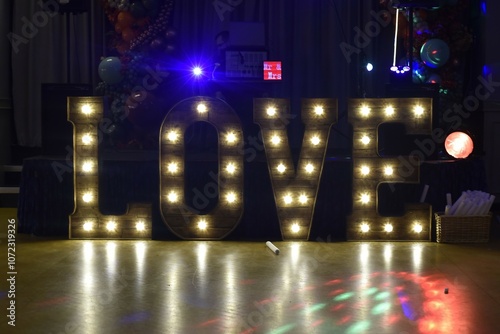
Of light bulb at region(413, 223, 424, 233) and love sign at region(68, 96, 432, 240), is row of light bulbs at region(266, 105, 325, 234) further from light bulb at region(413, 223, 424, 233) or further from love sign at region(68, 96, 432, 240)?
light bulb at region(413, 223, 424, 233)

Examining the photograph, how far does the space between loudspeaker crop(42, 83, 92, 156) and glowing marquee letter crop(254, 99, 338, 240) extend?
59.0 inches

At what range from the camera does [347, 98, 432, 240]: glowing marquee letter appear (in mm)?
4230

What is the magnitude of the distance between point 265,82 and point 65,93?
2.01 m

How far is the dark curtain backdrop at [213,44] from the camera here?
264 inches

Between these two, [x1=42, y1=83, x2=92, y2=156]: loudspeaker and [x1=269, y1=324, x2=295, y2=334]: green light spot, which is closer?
[x1=269, y1=324, x2=295, y2=334]: green light spot

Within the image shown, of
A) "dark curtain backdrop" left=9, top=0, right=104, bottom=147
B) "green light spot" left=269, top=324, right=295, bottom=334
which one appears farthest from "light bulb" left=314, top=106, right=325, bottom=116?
"dark curtain backdrop" left=9, top=0, right=104, bottom=147

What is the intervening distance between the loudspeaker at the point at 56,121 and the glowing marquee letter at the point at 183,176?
3.39ft

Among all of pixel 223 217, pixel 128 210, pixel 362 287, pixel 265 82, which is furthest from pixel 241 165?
pixel 265 82

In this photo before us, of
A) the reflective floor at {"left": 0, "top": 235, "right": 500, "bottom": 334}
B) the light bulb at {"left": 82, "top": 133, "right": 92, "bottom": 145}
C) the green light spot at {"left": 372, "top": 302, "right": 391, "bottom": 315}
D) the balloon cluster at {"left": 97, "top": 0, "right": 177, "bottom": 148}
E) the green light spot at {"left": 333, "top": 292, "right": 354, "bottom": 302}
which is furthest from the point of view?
the balloon cluster at {"left": 97, "top": 0, "right": 177, "bottom": 148}

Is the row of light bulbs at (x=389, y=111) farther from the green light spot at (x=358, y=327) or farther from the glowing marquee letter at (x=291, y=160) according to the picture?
the green light spot at (x=358, y=327)

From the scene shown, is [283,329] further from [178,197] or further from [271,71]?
[271,71]

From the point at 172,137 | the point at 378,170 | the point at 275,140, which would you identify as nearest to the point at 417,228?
the point at 378,170

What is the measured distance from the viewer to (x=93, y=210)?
4273 millimetres

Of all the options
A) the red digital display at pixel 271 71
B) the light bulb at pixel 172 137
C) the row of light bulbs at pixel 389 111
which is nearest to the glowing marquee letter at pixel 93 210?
the light bulb at pixel 172 137
